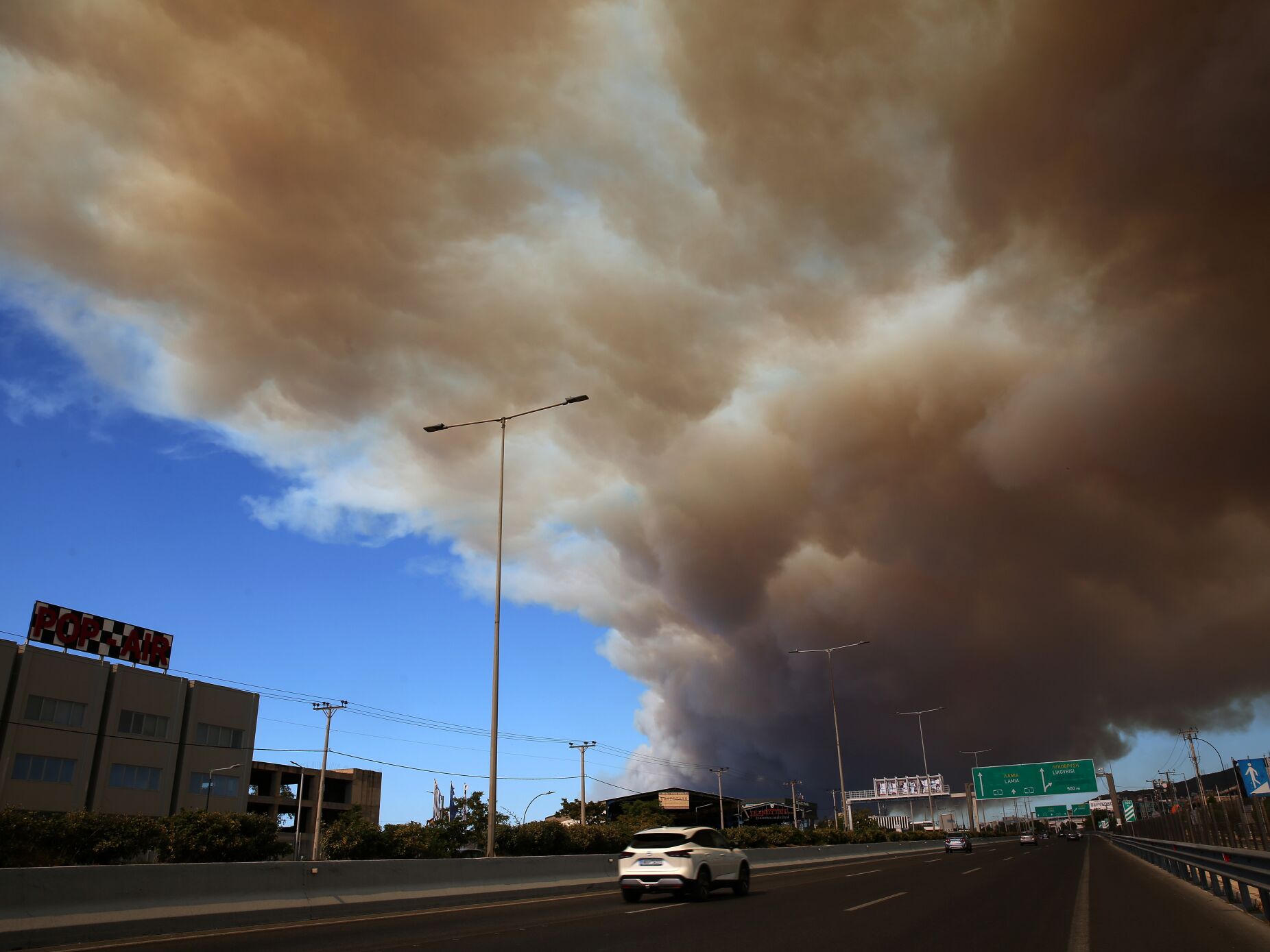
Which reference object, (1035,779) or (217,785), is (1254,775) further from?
(217,785)

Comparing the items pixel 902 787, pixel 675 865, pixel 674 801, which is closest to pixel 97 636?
pixel 675 865

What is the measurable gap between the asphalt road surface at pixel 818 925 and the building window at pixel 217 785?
216ft

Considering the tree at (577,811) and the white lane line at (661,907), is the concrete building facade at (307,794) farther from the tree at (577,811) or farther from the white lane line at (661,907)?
the white lane line at (661,907)

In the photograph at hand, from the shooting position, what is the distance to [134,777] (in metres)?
69.8

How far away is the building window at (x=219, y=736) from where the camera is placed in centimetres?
7694

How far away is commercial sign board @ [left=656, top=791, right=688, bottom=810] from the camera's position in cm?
12762

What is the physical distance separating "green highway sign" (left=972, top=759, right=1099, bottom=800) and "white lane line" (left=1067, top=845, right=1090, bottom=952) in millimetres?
65353

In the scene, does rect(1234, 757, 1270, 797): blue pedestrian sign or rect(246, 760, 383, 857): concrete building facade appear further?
rect(246, 760, 383, 857): concrete building facade

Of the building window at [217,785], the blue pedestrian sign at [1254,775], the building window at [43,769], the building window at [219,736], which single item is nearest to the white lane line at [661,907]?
the blue pedestrian sign at [1254,775]

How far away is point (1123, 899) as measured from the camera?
1889 cm

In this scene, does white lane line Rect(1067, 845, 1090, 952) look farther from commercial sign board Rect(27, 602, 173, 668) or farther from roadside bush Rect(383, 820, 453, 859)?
commercial sign board Rect(27, 602, 173, 668)

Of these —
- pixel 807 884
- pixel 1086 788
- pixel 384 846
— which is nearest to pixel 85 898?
pixel 384 846

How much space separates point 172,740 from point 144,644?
8852 millimetres

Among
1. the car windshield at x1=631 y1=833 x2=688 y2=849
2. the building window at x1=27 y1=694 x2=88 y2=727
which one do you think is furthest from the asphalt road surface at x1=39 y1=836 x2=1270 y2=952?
the building window at x1=27 y1=694 x2=88 y2=727
